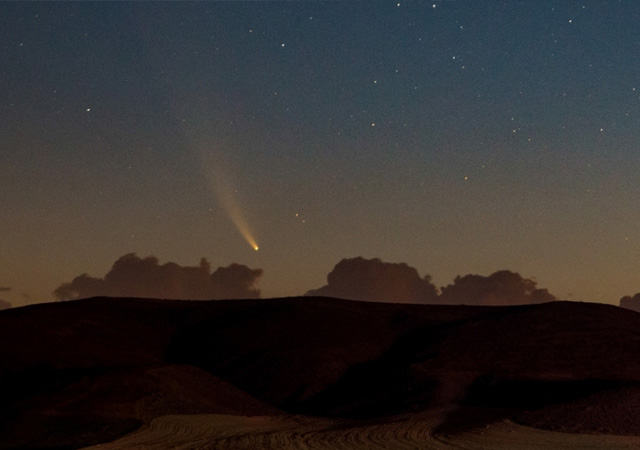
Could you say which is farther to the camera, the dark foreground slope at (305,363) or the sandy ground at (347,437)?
the dark foreground slope at (305,363)

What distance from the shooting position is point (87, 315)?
5841 centimetres

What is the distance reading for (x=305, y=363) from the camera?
48.7 m

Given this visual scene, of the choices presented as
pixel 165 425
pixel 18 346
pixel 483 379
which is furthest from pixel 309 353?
pixel 165 425

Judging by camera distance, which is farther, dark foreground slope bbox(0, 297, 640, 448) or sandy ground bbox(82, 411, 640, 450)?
dark foreground slope bbox(0, 297, 640, 448)

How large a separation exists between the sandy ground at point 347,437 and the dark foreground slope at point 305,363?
62.1 inches

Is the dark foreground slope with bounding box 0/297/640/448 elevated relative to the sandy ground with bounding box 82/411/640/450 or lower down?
elevated

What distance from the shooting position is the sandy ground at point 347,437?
25609mm

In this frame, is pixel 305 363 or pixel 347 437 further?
pixel 305 363

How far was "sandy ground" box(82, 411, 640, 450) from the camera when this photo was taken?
25.6m

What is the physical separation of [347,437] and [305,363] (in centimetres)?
2170

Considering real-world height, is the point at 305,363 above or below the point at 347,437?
above

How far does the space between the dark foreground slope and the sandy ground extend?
1577 millimetres

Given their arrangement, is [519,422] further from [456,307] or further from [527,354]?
[456,307]

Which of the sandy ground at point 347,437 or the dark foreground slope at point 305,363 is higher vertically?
the dark foreground slope at point 305,363
